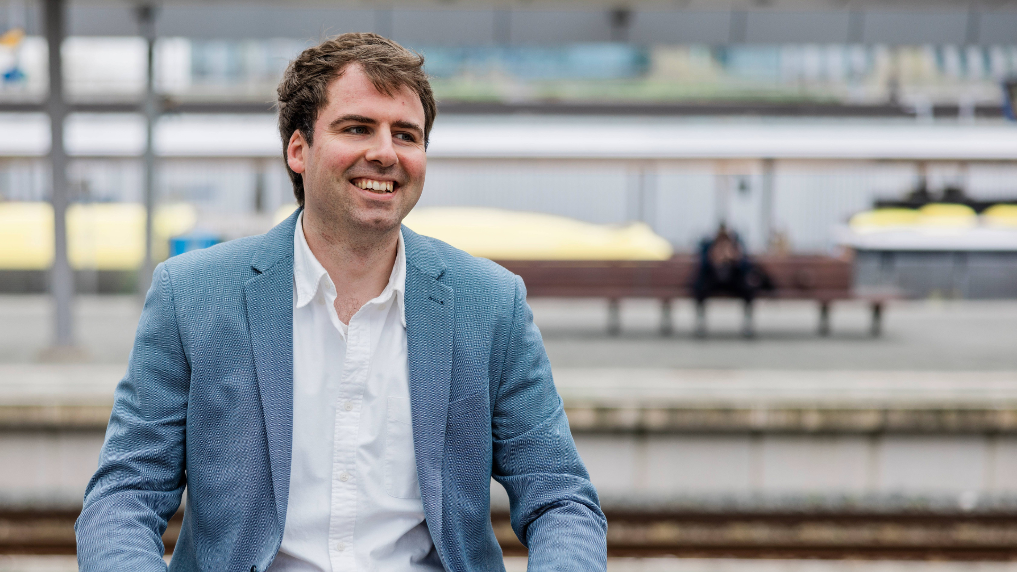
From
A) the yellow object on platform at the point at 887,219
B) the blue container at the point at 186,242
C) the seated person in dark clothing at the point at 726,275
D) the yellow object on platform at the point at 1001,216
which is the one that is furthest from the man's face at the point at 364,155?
the yellow object on platform at the point at 1001,216

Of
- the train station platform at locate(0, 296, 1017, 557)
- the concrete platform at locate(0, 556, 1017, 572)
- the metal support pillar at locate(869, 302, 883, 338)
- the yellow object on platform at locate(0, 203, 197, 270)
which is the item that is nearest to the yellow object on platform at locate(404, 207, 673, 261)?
the metal support pillar at locate(869, 302, 883, 338)

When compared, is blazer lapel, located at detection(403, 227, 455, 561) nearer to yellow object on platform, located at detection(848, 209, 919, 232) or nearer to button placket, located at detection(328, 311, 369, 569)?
button placket, located at detection(328, 311, 369, 569)

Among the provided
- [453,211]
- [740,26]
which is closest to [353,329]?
[740,26]

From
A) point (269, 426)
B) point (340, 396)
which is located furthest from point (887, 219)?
point (269, 426)

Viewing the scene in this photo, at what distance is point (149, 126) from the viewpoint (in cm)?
853

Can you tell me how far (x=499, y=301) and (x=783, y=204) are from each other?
10.4m

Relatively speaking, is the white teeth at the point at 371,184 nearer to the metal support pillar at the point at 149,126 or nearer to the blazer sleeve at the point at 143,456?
the blazer sleeve at the point at 143,456

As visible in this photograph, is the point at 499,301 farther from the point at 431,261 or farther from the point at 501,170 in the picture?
the point at 501,170

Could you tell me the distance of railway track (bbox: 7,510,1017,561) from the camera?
498 cm

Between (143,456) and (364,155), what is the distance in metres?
0.61

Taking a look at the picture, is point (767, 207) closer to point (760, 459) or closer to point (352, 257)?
point (760, 459)

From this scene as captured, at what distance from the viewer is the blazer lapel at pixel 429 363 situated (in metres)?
1.47

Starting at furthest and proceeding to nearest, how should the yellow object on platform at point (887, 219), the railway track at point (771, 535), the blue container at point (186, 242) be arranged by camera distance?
1. the yellow object on platform at point (887, 219)
2. the blue container at point (186, 242)
3. the railway track at point (771, 535)

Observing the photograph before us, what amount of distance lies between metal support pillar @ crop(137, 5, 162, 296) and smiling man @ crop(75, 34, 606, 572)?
25.0 ft
